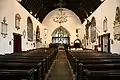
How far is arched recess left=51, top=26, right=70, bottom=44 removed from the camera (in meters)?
32.9

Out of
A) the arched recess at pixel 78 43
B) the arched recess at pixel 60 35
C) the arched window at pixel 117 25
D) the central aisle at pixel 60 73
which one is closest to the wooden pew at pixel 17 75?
the central aisle at pixel 60 73

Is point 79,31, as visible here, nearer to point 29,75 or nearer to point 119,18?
point 119,18

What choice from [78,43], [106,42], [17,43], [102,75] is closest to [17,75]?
[102,75]

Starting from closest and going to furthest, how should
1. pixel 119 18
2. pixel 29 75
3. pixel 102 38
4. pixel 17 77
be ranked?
pixel 29 75 → pixel 17 77 → pixel 119 18 → pixel 102 38

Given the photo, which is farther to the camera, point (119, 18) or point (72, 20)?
point (72, 20)

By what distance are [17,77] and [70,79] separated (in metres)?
4.02

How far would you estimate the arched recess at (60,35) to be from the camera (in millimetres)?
32938


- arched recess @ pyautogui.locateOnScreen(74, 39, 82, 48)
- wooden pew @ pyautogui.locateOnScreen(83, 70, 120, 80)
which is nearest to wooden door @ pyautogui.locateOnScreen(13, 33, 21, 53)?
wooden pew @ pyautogui.locateOnScreen(83, 70, 120, 80)

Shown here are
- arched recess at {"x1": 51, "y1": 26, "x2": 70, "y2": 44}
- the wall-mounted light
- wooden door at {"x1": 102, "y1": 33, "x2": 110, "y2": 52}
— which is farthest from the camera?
arched recess at {"x1": 51, "y1": 26, "x2": 70, "y2": 44}

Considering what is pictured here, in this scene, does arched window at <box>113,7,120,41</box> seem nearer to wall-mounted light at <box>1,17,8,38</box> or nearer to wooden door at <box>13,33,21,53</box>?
wall-mounted light at <box>1,17,8,38</box>

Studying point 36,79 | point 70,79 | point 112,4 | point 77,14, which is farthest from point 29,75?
point 77,14

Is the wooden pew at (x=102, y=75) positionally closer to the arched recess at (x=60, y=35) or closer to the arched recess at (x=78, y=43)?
the arched recess at (x=78, y=43)

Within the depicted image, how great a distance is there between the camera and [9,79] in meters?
3.85

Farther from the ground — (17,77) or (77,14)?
(77,14)
